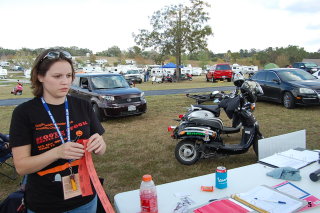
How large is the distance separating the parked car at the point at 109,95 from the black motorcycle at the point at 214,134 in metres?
3.74

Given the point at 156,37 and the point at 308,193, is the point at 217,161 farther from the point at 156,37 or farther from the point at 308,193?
the point at 156,37

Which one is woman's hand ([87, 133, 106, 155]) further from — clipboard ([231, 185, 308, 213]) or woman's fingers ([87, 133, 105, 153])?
clipboard ([231, 185, 308, 213])

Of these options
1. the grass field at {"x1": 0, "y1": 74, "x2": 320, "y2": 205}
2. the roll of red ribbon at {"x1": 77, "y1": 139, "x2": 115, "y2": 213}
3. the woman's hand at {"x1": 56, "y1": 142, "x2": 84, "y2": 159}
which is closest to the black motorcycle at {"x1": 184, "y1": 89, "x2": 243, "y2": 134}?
the grass field at {"x1": 0, "y1": 74, "x2": 320, "y2": 205}

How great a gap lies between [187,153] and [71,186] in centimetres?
326

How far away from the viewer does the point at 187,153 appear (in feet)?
15.8

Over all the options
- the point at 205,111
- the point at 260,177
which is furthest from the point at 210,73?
the point at 260,177

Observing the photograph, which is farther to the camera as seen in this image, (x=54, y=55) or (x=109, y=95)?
(x=109, y=95)

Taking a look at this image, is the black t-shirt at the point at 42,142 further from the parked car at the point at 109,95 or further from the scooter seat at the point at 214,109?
the parked car at the point at 109,95

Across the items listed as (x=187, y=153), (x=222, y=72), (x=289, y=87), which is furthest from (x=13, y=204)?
(x=222, y=72)

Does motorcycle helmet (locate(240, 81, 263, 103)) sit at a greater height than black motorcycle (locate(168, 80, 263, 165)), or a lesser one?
greater

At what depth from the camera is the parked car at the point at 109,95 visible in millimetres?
8195

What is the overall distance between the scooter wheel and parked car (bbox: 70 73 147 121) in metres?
3.80

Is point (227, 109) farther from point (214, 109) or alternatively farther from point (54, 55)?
point (54, 55)

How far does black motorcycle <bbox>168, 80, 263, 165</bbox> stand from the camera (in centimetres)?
464
